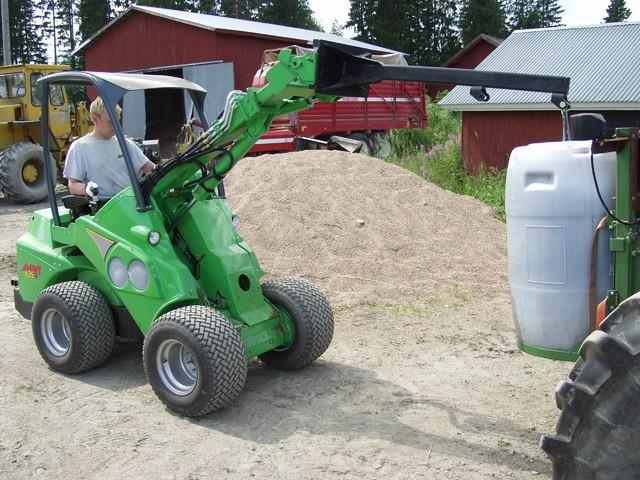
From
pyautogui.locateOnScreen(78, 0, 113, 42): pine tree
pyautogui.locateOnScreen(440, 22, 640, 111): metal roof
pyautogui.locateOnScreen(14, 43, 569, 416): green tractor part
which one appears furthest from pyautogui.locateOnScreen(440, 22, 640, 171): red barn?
pyautogui.locateOnScreen(78, 0, 113, 42): pine tree

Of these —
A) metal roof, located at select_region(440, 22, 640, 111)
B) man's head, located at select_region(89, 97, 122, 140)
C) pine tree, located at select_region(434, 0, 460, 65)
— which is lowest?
man's head, located at select_region(89, 97, 122, 140)

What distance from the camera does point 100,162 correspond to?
209 inches

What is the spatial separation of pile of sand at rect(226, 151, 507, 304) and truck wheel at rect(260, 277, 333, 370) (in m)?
1.78

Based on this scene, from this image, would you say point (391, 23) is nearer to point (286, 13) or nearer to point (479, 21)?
point (479, 21)

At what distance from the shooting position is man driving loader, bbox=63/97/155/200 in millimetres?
5262

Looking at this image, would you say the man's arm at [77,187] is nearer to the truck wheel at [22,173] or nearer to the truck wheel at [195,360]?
the truck wheel at [195,360]

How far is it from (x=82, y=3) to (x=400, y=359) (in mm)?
46249

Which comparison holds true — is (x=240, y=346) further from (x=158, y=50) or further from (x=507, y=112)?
(x=158, y=50)

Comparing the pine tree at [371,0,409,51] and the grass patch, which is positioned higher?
the pine tree at [371,0,409,51]

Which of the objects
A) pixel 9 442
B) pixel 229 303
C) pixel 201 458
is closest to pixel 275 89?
pixel 229 303

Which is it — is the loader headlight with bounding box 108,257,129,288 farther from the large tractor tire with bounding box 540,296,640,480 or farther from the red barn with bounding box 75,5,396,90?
the red barn with bounding box 75,5,396,90

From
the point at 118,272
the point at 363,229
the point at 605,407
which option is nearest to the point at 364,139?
the point at 363,229

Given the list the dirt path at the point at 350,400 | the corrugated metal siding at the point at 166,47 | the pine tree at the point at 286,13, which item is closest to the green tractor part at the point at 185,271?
the dirt path at the point at 350,400

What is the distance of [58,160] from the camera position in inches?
561
